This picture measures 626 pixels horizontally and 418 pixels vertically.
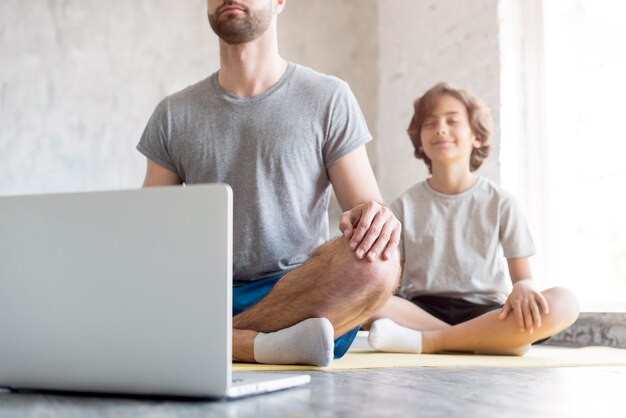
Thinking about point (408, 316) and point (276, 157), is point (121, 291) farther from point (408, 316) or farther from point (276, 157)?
point (408, 316)

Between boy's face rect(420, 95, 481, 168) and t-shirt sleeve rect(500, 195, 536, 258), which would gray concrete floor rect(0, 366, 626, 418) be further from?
boy's face rect(420, 95, 481, 168)

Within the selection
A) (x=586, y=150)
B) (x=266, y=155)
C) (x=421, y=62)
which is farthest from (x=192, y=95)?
(x=421, y=62)

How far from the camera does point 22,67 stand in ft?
9.92

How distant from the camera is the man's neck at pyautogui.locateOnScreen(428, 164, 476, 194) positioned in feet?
8.64

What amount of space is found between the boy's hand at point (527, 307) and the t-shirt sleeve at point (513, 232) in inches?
13.4

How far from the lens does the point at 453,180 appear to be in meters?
2.64

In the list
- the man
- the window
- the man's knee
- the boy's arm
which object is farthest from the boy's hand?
the window

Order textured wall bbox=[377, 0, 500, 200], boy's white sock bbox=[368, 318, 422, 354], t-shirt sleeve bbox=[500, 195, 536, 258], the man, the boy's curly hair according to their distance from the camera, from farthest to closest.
→ textured wall bbox=[377, 0, 500, 200] < the boy's curly hair < t-shirt sleeve bbox=[500, 195, 536, 258] < boy's white sock bbox=[368, 318, 422, 354] < the man

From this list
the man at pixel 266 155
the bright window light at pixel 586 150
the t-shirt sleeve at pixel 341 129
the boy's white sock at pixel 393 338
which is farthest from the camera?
the bright window light at pixel 586 150

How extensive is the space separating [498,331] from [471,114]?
0.85 meters

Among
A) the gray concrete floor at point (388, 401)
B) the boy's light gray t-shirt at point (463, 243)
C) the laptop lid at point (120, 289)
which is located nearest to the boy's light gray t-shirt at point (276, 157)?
the gray concrete floor at point (388, 401)

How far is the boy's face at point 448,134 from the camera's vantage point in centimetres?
265

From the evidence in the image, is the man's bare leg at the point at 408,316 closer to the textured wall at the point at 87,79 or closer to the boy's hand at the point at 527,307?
the boy's hand at the point at 527,307

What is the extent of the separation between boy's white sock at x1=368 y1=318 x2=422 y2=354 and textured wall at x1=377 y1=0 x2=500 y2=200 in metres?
1.11
